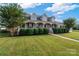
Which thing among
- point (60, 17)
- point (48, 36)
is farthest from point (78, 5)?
point (48, 36)

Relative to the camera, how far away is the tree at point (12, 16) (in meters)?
4.20

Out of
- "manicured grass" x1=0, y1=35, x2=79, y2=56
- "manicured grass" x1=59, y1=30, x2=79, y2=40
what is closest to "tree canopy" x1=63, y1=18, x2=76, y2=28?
"manicured grass" x1=59, y1=30, x2=79, y2=40

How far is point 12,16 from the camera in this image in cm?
429

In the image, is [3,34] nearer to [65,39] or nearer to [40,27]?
[40,27]

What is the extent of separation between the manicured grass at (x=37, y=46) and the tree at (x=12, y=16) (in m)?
0.19

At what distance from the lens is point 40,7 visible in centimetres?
417

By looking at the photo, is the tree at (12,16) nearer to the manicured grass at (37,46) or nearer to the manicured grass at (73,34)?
the manicured grass at (37,46)

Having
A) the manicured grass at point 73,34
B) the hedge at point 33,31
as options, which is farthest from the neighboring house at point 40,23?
the manicured grass at point 73,34

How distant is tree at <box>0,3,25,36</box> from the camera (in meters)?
4.20

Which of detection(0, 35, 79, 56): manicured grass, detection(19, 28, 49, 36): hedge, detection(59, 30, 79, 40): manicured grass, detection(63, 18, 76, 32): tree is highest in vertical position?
detection(63, 18, 76, 32): tree

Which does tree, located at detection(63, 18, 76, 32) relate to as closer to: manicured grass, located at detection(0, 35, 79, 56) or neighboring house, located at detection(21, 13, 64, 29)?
neighboring house, located at detection(21, 13, 64, 29)

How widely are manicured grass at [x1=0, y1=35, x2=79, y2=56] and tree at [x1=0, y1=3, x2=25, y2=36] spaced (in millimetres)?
189

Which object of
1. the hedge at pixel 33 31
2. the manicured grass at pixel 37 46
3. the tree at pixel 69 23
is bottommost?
the manicured grass at pixel 37 46

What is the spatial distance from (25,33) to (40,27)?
26 cm
